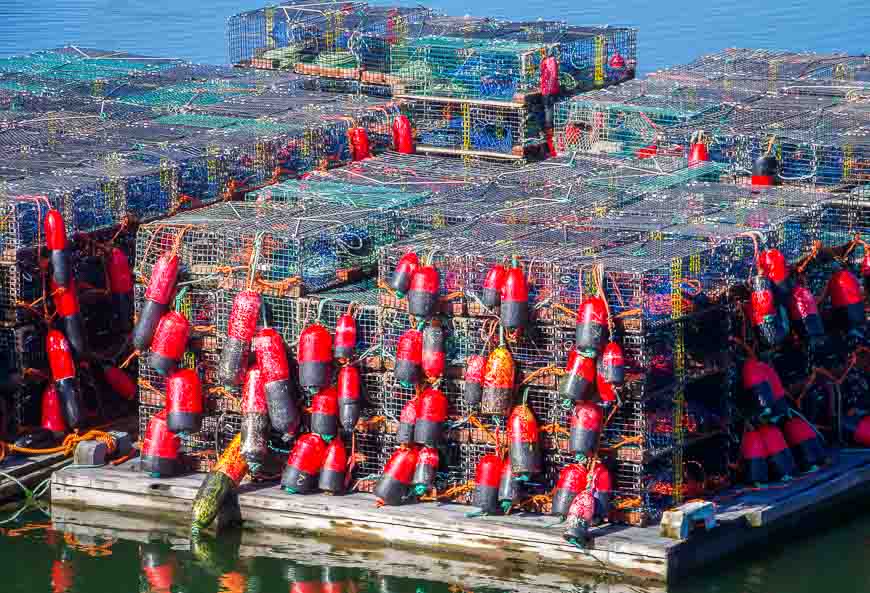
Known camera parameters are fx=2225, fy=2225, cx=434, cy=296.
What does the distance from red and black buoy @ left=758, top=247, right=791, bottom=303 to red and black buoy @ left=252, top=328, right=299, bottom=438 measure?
3901 mm

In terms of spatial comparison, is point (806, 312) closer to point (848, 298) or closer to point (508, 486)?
point (848, 298)

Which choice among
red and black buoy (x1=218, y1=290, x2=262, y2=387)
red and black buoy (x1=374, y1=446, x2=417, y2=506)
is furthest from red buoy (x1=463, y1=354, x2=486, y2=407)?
red and black buoy (x1=218, y1=290, x2=262, y2=387)

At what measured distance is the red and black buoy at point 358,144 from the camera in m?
23.3

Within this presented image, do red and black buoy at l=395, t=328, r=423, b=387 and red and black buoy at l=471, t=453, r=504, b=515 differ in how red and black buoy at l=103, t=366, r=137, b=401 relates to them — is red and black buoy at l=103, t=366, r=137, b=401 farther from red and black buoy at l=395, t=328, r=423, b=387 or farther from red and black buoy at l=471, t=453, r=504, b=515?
red and black buoy at l=471, t=453, r=504, b=515

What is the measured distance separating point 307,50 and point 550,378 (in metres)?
10.8

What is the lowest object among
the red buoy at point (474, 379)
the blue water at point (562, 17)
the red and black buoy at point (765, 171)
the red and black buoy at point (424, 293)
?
the red buoy at point (474, 379)

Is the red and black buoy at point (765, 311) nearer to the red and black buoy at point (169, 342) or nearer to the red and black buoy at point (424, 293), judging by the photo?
the red and black buoy at point (424, 293)

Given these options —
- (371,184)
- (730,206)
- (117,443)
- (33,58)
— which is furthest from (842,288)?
(33,58)

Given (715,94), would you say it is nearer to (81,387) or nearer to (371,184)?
(371,184)

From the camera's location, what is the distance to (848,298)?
1881cm

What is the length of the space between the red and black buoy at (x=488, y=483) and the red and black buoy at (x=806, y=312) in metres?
2.81

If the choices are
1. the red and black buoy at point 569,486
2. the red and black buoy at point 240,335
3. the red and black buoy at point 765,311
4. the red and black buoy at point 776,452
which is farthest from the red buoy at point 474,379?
the red and black buoy at point 776,452

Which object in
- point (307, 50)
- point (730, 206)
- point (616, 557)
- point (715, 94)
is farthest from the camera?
point (307, 50)

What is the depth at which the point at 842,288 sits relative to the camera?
61.7 feet
